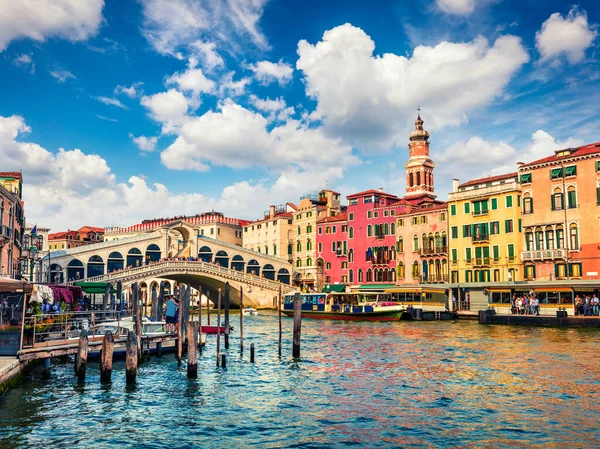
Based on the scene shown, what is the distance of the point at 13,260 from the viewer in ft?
131

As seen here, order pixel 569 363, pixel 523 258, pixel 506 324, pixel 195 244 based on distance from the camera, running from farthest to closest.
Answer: pixel 195 244, pixel 523 258, pixel 506 324, pixel 569 363

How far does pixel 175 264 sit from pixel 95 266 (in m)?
8.97

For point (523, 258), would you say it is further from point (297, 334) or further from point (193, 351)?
point (193, 351)

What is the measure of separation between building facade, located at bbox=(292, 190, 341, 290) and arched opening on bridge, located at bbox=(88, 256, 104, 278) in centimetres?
2005

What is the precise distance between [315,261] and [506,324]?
1147 inches

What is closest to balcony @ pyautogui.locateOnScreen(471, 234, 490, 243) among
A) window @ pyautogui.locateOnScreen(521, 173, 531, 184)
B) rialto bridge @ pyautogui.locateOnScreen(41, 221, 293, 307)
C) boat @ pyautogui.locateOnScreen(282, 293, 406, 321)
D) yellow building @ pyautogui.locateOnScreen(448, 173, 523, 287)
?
yellow building @ pyautogui.locateOnScreen(448, 173, 523, 287)

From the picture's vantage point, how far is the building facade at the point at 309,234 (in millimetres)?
62750

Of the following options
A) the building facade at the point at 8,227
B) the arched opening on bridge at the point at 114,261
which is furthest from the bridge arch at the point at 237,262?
the building facade at the point at 8,227

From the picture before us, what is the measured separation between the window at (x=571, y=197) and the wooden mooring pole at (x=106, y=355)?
32822 millimetres

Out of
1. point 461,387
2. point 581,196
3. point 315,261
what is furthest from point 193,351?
point 315,261

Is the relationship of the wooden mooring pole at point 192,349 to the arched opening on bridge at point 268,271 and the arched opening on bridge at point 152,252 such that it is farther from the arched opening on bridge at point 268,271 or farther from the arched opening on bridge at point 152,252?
the arched opening on bridge at point 268,271

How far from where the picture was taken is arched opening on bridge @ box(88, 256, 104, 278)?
2157 inches

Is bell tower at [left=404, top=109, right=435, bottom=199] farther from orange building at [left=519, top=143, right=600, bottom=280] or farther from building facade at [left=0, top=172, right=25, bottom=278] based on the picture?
building facade at [left=0, top=172, right=25, bottom=278]

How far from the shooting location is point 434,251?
50.0 m
